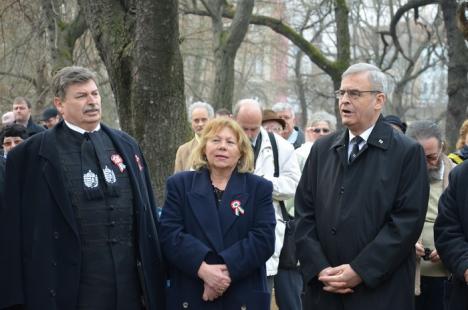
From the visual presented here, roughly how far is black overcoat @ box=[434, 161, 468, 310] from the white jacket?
1.55m

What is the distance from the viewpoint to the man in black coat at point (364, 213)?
4.60m

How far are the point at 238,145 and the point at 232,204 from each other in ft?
1.42

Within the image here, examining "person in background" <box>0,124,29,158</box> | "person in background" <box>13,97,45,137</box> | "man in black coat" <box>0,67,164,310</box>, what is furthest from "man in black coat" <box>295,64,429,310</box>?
"person in background" <box>13,97,45,137</box>

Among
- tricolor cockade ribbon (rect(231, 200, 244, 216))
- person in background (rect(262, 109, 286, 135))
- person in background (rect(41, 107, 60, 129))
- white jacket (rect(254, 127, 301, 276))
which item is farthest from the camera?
person in background (rect(41, 107, 60, 129))

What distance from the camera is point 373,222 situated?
4.65 meters

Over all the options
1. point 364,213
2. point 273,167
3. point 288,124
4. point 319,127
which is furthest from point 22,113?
point 364,213

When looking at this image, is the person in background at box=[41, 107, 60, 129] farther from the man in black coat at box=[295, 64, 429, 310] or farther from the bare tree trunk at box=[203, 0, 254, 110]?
the man in black coat at box=[295, 64, 429, 310]

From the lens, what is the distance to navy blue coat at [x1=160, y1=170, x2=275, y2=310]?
16.0 ft

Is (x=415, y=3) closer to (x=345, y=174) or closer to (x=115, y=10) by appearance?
(x=115, y=10)

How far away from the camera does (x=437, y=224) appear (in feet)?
16.8

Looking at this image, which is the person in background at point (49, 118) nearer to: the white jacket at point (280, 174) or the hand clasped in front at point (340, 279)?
the white jacket at point (280, 174)

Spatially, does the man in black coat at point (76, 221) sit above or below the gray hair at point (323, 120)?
below

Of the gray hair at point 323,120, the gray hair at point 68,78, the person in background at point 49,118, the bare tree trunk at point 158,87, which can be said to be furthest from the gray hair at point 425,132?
the person in background at point 49,118

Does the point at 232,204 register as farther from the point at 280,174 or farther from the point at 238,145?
the point at 280,174
